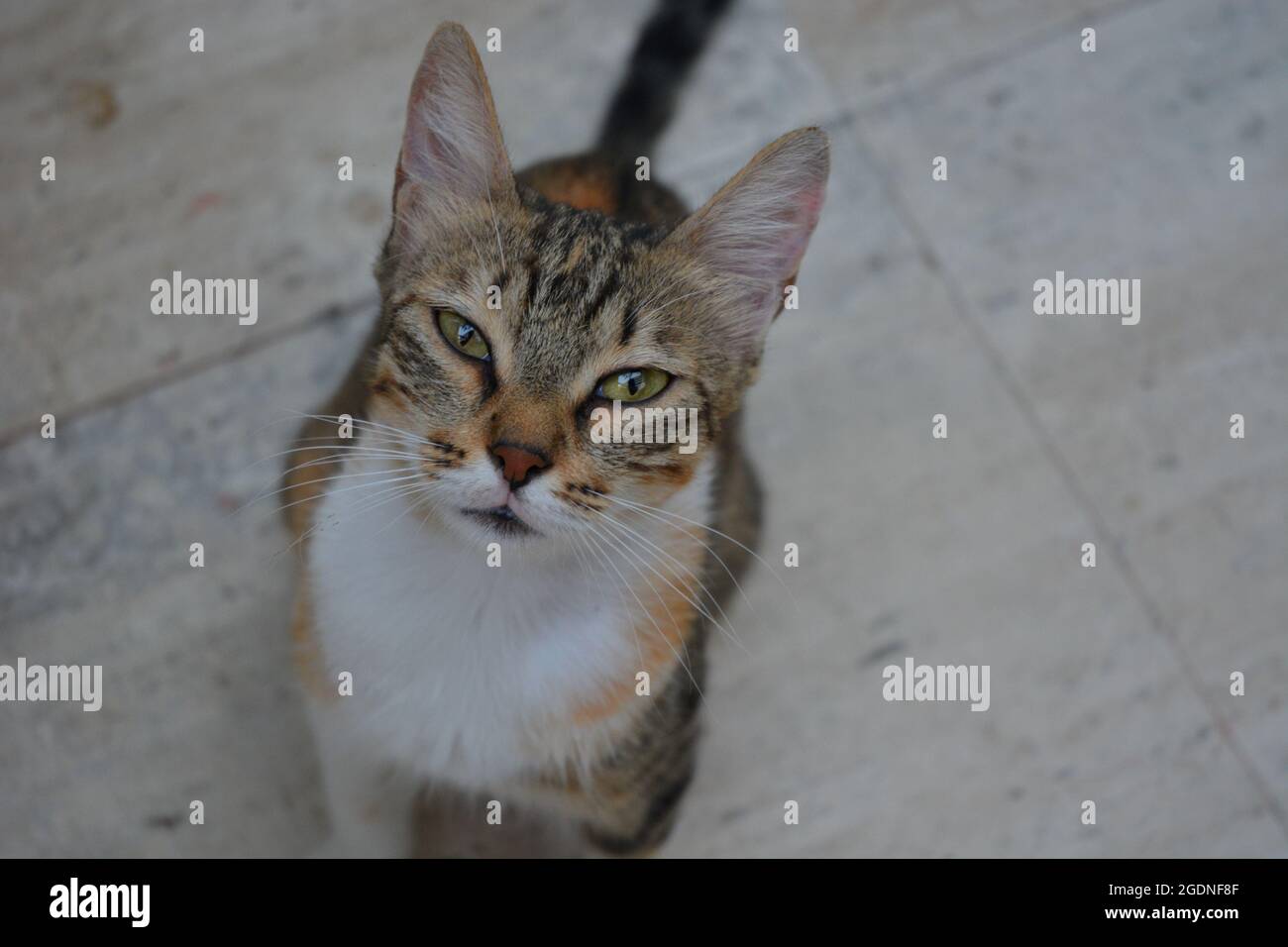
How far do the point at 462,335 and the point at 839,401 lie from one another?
1241 mm

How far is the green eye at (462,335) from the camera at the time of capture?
1.53 meters

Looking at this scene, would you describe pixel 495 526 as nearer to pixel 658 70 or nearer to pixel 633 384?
pixel 633 384

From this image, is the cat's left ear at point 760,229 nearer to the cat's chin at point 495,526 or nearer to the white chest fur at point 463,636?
the white chest fur at point 463,636

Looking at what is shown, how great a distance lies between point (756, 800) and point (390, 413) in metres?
1.16

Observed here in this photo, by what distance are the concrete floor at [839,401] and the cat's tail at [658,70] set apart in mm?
277

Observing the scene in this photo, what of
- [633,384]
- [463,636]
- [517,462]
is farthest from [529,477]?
[463,636]

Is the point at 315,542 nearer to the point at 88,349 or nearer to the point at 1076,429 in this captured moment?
the point at 88,349

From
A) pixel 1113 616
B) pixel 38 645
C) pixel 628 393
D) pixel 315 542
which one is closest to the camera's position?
pixel 628 393

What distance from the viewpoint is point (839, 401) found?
2.57 metres

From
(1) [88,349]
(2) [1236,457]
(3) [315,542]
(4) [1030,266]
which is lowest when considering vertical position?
(3) [315,542]

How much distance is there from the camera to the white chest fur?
1.67m

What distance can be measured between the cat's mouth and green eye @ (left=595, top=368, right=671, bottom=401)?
201mm

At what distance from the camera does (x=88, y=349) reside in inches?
98.0
